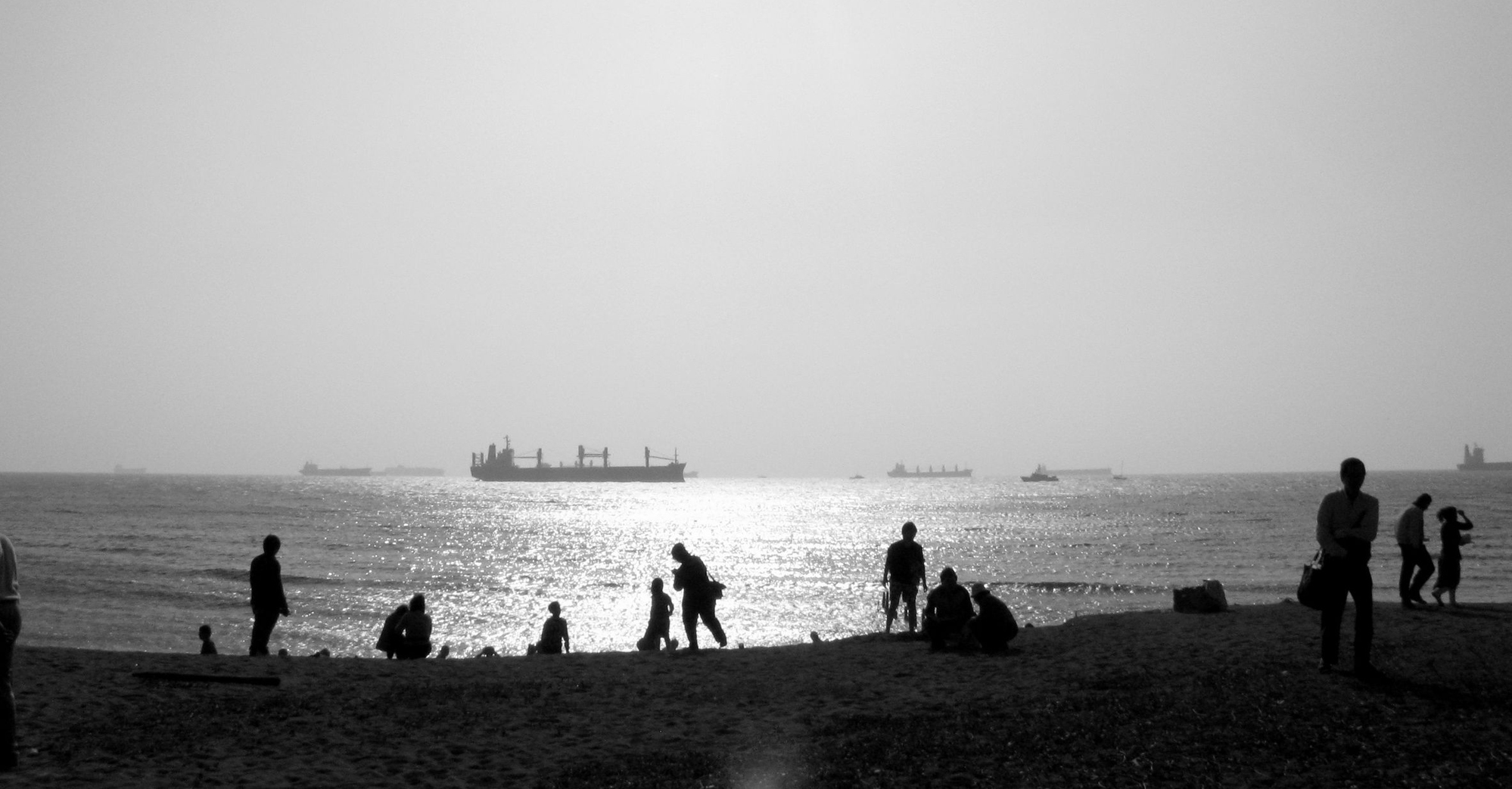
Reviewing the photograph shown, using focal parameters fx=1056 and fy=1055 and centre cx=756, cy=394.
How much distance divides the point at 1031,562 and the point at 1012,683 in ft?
114

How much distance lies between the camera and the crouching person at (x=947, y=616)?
1134 cm

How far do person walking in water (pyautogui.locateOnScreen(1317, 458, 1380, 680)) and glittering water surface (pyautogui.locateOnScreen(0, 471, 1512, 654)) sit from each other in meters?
14.5

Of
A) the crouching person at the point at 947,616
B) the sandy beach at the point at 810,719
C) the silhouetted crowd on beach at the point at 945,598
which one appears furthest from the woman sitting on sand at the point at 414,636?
the crouching person at the point at 947,616

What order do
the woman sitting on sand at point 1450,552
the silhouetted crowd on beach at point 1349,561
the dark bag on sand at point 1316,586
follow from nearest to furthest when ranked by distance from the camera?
the silhouetted crowd on beach at point 1349,561 → the dark bag on sand at point 1316,586 → the woman sitting on sand at point 1450,552

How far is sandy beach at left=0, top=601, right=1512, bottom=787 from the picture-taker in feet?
20.8

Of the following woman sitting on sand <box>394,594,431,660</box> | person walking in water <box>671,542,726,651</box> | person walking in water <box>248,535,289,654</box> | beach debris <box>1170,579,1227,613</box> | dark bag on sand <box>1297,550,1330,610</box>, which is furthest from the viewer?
beach debris <box>1170,579,1227,613</box>

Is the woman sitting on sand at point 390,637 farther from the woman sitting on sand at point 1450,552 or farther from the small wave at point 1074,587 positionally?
the small wave at point 1074,587

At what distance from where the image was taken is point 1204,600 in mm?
13922

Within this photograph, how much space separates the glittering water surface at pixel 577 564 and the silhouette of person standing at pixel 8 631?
585 inches

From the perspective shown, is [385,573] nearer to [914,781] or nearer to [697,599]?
[697,599]

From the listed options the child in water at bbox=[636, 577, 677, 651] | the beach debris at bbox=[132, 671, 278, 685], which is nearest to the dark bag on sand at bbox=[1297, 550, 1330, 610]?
the child in water at bbox=[636, 577, 677, 651]

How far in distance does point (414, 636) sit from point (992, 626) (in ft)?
23.1

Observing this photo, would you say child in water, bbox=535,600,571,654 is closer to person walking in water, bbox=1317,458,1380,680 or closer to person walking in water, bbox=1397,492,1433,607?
person walking in water, bbox=1317,458,1380,680

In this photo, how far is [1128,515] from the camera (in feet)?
262
